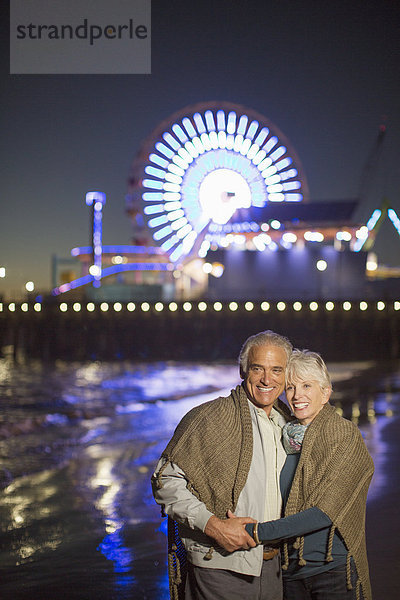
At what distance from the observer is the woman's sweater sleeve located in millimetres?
2279

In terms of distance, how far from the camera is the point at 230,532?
229cm

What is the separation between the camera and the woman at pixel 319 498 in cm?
234

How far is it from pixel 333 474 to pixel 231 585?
1.76ft

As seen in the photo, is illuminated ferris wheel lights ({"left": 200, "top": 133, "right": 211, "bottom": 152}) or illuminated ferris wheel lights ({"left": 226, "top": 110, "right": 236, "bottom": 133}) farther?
illuminated ferris wheel lights ({"left": 226, "top": 110, "right": 236, "bottom": 133})

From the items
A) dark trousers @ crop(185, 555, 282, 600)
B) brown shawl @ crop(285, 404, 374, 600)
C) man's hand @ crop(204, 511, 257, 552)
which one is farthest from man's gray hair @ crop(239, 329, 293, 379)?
dark trousers @ crop(185, 555, 282, 600)

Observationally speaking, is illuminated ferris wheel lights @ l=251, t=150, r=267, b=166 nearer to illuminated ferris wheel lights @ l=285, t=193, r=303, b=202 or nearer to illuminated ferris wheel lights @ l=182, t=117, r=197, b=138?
illuminated ferris wheel lights @ l=285, t=193, r=303, b=202

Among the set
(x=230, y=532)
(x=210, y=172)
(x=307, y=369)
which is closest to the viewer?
(x=230, y=532)

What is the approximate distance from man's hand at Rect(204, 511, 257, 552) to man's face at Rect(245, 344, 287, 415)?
420 millimetres

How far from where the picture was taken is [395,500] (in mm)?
6645

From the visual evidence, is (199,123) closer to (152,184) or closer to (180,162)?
(180,162)

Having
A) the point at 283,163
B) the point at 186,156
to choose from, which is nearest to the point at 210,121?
the point at 186,156

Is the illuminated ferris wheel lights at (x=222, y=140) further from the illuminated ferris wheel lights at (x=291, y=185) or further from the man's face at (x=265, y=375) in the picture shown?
the man's face at (x=265, y=375)

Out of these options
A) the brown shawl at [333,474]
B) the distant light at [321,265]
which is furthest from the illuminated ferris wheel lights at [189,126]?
the brown shawl at [333,474]

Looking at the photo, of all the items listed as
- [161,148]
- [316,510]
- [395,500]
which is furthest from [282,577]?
[161,148]
